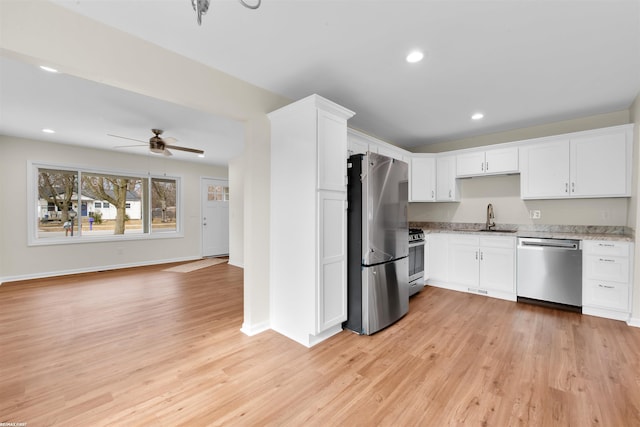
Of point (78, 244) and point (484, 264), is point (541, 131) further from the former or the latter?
point (78, 244)

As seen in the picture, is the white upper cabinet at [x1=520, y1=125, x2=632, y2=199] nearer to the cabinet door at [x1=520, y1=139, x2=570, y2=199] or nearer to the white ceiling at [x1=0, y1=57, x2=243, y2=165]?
the cabinet door at [x1=520, y1=139, x2=570, y2=199]

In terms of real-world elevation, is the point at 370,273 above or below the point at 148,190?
below

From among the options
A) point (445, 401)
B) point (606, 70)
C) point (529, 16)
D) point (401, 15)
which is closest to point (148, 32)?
point (401, 15)

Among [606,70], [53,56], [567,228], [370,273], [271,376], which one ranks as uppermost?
[606,70]

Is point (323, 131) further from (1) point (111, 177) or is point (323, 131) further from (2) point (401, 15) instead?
(1) point (111, 177)

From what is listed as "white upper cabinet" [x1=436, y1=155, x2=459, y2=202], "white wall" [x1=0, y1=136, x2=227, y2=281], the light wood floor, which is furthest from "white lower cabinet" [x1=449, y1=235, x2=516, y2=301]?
"white wall" [x1=0, y1=136, x2=227, y2=281]

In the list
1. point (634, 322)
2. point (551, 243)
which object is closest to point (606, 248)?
point (551, 243)

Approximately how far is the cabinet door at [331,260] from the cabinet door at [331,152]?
104mm

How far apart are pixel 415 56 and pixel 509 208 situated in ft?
10.6

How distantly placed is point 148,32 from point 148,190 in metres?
5.33

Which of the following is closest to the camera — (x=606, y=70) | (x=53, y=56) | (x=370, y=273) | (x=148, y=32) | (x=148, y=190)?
(x=53, y=56)

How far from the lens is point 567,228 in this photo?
12.4 feet

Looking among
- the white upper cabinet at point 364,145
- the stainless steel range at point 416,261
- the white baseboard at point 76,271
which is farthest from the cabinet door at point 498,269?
the white baseboard at point 76,271

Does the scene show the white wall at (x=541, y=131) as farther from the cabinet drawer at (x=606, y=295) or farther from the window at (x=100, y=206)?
the window at (x=100, y=206)
